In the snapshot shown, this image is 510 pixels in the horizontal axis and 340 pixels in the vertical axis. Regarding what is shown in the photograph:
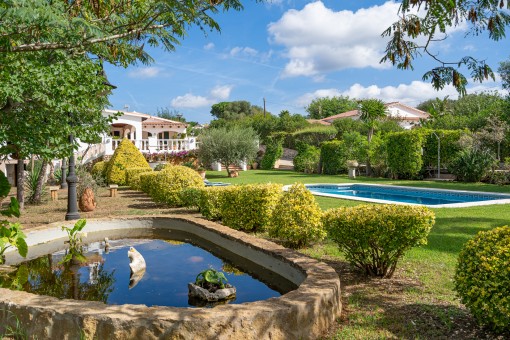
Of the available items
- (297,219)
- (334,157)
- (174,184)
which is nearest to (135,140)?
(334,157)

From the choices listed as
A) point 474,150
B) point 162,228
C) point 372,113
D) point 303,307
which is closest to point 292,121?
point 372,113

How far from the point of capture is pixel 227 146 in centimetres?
2856

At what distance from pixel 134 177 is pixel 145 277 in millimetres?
13505

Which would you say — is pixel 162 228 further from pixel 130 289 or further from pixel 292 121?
pixel 292 121

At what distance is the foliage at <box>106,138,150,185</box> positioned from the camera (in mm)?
22281

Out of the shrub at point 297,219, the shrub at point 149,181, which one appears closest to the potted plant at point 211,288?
the shrub at point 297,219

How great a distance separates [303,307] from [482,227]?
6.96m

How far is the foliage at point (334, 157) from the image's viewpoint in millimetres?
28672

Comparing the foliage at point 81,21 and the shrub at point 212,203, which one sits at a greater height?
the foliage at point 81,21

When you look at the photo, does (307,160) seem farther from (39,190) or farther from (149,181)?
(39,190)

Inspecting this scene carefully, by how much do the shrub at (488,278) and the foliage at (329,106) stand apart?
70.8 m

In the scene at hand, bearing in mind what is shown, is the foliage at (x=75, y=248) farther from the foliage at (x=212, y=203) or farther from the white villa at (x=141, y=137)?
the white villa at (x=141, y=137)

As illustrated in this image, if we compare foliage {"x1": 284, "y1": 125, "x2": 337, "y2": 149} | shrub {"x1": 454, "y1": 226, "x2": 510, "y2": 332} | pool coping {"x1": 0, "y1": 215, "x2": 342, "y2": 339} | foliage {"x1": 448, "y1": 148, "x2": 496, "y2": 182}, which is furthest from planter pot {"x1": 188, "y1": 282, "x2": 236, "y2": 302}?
foliage {"x1": 284, "y1": 125, "x2": 337, "y2": 149}

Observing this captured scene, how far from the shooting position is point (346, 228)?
5746mm
